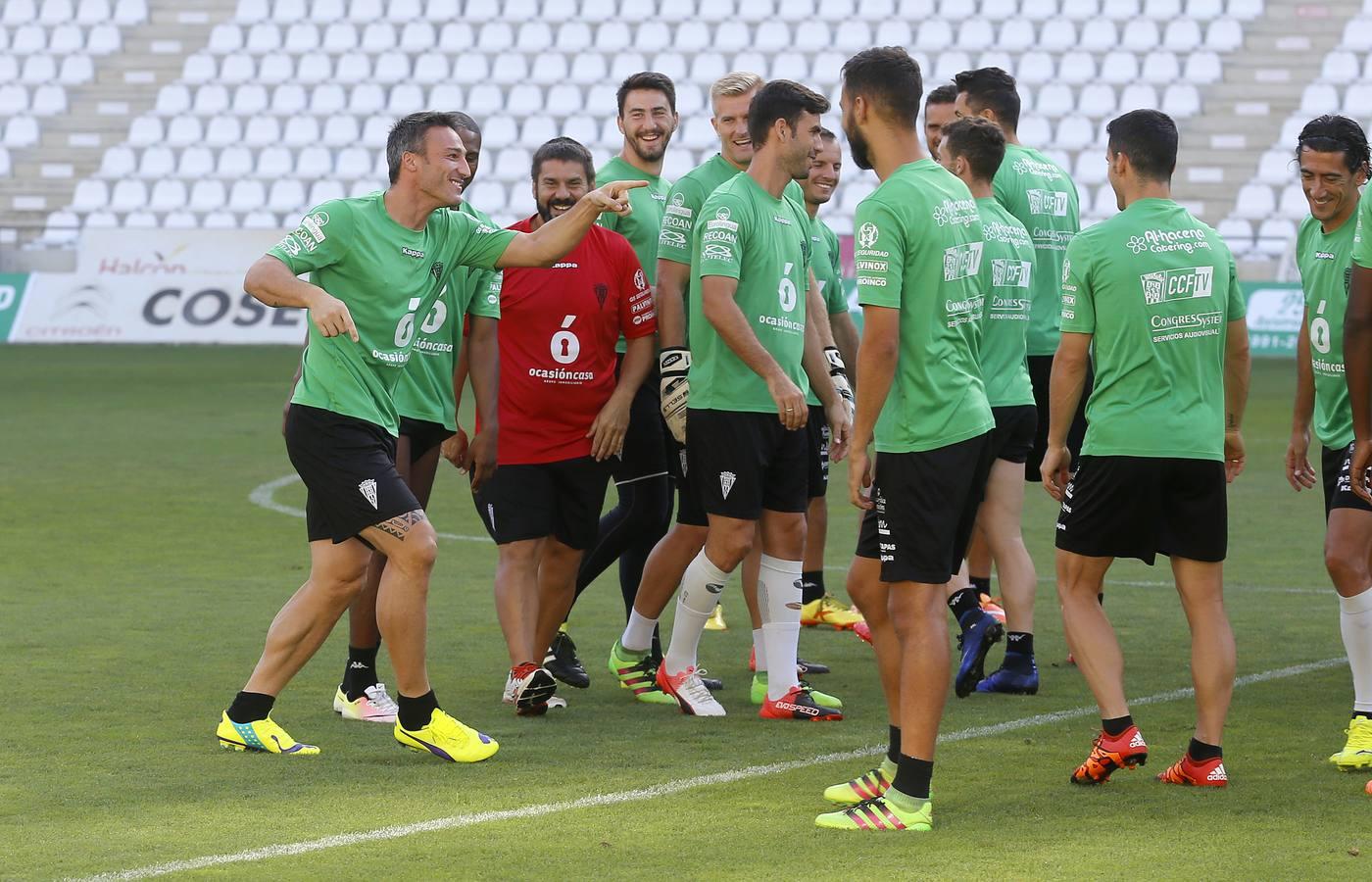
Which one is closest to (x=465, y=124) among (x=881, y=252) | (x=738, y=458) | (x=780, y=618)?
(x=738, y=458)

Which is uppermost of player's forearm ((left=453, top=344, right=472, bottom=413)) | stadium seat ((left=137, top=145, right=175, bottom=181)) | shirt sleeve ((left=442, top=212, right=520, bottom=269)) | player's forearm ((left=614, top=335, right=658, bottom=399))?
shirt sleeve ((left=442, top=212, right=520, bottom=269))

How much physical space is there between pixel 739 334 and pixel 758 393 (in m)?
0.31

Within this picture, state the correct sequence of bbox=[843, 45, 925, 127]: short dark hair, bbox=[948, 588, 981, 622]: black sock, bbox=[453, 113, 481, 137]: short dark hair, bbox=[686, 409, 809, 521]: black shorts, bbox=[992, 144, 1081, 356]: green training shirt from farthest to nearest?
1. bbox=[992, 144, 1081, 356]: green training shirt
2. bbox=[948, 588, 981, 622]: black sock
3. bbox=[453, 113, 481, 137]: short dark hair
4. bbox=[686, 409, 809, 521]: black shorts
5. bbox=[843, 45, 925, 127]: short dark hair

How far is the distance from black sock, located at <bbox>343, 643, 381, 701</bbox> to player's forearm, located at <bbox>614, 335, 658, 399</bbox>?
1296 mm

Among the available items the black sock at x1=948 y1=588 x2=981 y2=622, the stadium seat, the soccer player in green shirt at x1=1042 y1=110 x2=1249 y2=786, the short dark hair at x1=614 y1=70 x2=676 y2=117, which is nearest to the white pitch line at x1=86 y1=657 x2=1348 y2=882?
the soccer player in green shirt at x1=1042 y1=110 x2=1249 y2=786

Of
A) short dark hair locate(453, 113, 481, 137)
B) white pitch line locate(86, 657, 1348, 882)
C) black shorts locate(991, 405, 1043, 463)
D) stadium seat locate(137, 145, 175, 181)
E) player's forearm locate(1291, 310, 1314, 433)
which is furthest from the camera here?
stadium seat locate(137, 145, 175, 181)

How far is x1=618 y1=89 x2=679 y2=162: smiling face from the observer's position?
7.27 m

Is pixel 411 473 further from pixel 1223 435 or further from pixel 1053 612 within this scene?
pixel 1053 612

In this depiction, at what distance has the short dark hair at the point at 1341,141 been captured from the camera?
233 inches

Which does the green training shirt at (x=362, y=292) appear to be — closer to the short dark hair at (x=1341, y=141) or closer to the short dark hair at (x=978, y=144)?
→ the short dark hair at (x=978, y=144)

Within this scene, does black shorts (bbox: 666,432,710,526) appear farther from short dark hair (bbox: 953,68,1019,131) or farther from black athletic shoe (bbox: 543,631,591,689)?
short dark hair (bbox: 953,68,1019,131)

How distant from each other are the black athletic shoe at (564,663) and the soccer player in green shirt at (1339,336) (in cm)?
282

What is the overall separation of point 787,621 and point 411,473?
1511 mm

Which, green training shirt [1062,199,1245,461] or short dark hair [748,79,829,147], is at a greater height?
short dark hair [748,79,829,147]
